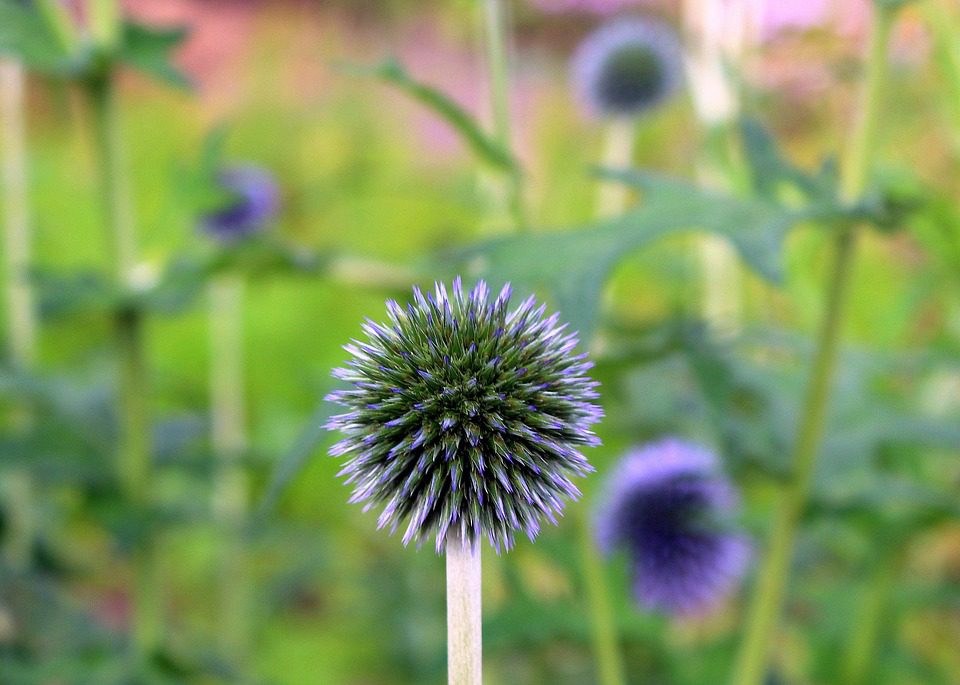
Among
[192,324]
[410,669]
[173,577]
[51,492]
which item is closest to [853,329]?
[410,669]

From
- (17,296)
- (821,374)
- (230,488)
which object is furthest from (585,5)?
(821,374)

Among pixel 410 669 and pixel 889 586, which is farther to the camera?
pixel 410 669

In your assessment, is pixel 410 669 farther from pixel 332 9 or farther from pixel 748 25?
pixel 332 9

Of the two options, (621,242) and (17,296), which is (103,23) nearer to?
(17,296)

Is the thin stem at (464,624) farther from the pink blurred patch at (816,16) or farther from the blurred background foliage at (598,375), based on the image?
the pink blurred patch at (816,16)

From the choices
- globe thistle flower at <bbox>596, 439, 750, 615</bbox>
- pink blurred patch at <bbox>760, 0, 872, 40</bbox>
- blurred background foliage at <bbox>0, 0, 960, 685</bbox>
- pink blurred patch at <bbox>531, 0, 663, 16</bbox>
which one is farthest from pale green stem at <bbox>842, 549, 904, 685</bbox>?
pink blurred patch at <bbox>531, 0, 663, 16</bbox>
